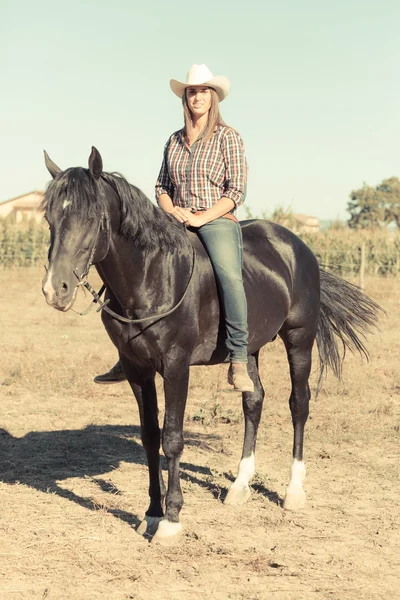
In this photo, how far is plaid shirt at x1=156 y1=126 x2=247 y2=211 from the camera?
16.5 feet

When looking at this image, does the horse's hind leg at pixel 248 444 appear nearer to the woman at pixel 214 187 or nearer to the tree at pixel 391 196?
the woman at pixel 214 187

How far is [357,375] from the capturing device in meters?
10.1

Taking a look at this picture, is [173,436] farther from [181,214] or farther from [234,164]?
[234,164]

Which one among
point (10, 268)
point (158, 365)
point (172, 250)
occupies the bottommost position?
point (10, 268)

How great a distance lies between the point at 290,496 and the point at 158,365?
1.63 metres

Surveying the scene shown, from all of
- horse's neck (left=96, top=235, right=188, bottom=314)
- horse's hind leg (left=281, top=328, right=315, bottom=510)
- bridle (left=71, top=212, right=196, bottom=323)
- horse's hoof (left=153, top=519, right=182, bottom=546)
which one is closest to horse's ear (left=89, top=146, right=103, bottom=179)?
bridle (left=71, top=212, right=196, bottom=323)

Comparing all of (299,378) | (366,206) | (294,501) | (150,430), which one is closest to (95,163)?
(150,430)

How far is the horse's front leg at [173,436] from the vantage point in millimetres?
4594

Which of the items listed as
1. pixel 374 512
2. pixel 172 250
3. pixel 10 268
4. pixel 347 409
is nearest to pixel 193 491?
pixel 374 512

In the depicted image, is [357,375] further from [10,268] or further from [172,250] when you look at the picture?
[10,268]

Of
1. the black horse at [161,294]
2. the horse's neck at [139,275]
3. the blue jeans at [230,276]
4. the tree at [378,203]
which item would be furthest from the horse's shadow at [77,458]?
the tree at [378,203]

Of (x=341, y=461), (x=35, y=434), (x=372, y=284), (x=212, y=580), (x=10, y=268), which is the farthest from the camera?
(x=10, y=268)

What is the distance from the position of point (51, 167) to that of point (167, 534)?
2.40 m

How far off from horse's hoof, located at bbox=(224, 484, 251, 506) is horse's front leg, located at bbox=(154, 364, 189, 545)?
0.87 metres
